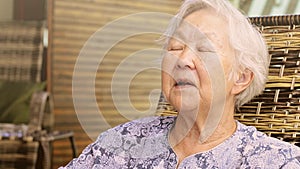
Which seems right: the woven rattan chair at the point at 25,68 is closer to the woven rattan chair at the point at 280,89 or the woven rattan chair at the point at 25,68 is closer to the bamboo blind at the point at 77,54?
the bamboo blind at the point at 77,54

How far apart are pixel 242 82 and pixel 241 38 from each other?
0.12 metres

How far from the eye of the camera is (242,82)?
4.93 ft

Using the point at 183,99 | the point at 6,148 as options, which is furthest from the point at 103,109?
the point at 183,99

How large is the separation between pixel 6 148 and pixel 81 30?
1198 millimetres

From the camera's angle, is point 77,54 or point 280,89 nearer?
point 280,89

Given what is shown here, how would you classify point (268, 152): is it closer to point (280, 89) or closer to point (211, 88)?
point (211, 88)

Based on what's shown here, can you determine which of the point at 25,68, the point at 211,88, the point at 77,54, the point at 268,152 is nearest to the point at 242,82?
the point at 211,88

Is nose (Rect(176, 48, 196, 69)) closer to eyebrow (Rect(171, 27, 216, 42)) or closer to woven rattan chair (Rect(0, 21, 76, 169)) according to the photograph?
eyebrow (Rect(171, 27, 216, 42))

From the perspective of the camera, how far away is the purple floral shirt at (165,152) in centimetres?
138

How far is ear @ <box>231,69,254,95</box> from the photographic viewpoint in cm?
149

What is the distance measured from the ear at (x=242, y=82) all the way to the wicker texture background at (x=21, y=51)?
8.59 feet

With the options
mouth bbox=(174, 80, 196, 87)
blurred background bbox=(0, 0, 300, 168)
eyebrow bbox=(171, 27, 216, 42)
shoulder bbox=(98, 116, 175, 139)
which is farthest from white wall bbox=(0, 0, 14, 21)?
mouth bbox=(174, 80, 196, 87)

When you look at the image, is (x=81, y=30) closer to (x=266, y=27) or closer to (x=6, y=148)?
(x=6, y=148)

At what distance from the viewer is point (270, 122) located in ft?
5.59
